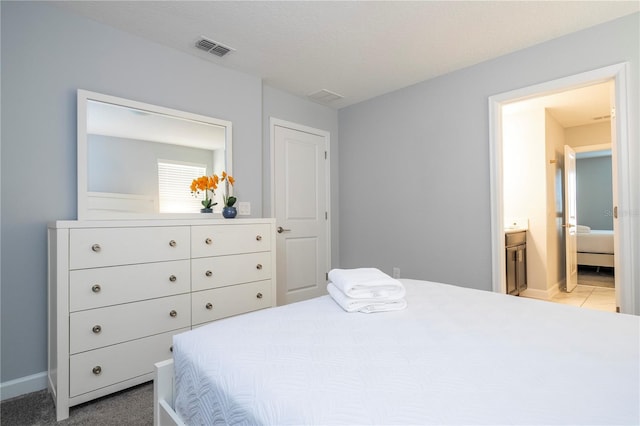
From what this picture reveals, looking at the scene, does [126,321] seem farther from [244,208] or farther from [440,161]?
[440,161]

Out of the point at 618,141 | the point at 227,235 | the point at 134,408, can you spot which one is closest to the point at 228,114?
the point at 227,235

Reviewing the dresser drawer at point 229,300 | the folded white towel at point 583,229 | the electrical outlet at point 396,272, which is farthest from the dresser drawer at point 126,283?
the folded white towel at point 583,229

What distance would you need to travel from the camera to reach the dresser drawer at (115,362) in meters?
1.79

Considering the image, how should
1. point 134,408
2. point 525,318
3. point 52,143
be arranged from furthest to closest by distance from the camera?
1. point 52,143
2. point 134,408
3. point 525,318

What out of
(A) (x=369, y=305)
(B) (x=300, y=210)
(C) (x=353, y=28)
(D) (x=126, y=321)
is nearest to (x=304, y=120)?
(B) (x=300, y=210)

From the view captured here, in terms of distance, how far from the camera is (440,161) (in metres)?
3.27

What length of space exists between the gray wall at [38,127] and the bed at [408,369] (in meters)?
1.53

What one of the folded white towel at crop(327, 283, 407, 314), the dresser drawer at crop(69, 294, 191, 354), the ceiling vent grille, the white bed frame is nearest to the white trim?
the ceiling vent grille

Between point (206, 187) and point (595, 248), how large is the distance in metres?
6.46

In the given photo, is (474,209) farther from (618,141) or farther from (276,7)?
(276,7)

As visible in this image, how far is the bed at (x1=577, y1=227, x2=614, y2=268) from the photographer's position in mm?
5338

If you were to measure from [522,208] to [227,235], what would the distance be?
404cm

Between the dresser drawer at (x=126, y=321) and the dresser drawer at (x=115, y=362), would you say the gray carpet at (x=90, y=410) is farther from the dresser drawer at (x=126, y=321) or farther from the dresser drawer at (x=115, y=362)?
the dresser drawer at (x=126, y=321)

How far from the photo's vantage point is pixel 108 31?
232 centimetres
